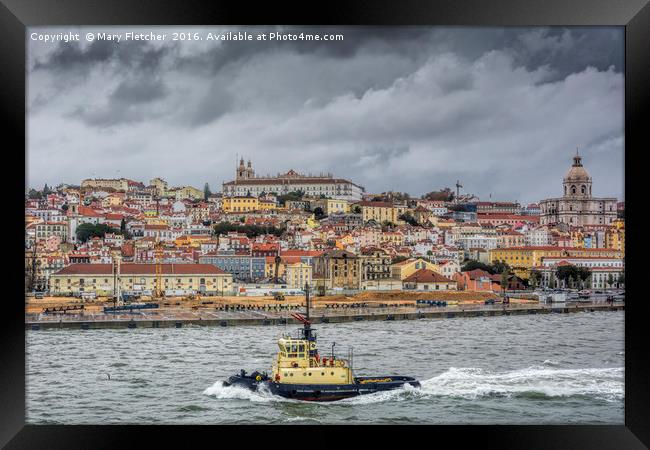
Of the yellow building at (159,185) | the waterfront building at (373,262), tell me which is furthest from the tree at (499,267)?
the yellow building at (159,185)

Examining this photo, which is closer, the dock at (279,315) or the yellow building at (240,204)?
the yellow building at (240,204)

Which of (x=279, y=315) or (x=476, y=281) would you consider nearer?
(x=279, y=315)

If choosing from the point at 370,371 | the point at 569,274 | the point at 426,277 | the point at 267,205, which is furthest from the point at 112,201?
the point at 569,274

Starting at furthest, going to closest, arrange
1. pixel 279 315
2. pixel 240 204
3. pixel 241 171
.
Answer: pixel 279 315 < pixel 240 204 < pixel 241 171

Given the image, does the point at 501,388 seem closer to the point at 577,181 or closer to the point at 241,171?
the point at 577,181

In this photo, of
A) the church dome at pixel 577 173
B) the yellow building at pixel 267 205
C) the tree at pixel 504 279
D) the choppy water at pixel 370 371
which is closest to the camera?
the choppy water at pixel 370 371

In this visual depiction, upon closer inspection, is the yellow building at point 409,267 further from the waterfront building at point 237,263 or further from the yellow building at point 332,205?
the waterfront building at point 237,263

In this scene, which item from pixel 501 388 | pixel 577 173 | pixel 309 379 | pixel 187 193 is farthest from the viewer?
pixel 187 193
